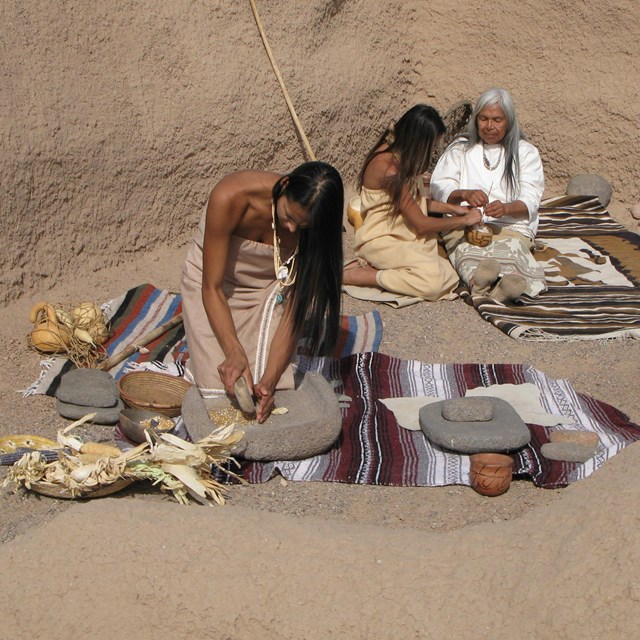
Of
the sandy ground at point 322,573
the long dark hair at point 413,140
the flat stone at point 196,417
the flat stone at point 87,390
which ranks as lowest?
the flat stone at point 87,390

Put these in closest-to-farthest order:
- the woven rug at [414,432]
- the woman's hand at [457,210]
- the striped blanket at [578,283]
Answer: the woven rug at [414,432] < the striped blanket at [578,283] < the woman's hand at [457,210]

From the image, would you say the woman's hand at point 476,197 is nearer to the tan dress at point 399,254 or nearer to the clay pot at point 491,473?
the tan dress at point 399,254

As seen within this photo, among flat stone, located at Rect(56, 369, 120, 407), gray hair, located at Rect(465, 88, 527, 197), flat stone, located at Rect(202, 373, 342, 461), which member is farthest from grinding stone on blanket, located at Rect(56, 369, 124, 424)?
gray hair, located at Rect(465, 88, 527, 197)

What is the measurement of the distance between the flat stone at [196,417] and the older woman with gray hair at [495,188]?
241cm

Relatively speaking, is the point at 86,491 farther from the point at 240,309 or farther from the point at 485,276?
the point at 485,276

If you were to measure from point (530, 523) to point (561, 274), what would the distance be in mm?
3362

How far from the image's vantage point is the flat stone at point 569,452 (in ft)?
13.1

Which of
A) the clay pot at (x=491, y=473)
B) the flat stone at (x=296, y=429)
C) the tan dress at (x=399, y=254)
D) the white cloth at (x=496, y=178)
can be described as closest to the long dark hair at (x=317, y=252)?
the flat stone at (x=296, y=429)

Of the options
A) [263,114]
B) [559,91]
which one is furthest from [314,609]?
[559,91]

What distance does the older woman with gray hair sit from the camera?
602cm

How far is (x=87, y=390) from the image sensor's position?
4.40 metres

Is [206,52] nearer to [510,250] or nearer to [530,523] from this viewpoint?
[510,250]

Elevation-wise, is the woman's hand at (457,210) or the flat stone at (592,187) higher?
the woman's hand at (457,210)

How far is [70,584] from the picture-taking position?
9.73 ft
